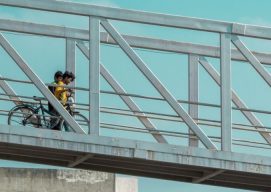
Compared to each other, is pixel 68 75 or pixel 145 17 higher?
pixel 145 17

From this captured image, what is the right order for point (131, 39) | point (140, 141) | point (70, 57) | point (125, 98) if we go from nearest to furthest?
point (140, 141), point (125, 98), point (70, 57), point (131, 39)

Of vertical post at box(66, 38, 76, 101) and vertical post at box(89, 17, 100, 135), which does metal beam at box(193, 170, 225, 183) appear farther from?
vertical post at box(66, 38, 76, 101)

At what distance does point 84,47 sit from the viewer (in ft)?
91.3

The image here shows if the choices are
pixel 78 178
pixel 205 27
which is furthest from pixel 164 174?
pixel 78 178

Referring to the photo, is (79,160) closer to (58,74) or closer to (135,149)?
(135,149)

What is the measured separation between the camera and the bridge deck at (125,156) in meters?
22.8

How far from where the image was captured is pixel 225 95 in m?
23.7

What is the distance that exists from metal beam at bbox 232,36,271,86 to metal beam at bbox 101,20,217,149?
163cm

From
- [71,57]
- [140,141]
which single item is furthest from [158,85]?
[71,57]

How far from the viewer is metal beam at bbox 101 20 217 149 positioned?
2320 cm

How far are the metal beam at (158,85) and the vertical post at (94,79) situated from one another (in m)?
0.26

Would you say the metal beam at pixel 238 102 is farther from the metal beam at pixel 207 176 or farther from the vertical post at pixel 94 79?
the vertical post at pixel 94 79

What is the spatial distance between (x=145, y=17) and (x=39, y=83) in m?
2.38

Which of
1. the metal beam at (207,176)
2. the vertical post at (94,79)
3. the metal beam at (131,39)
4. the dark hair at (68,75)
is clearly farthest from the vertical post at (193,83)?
the vertical post at (94,79)
